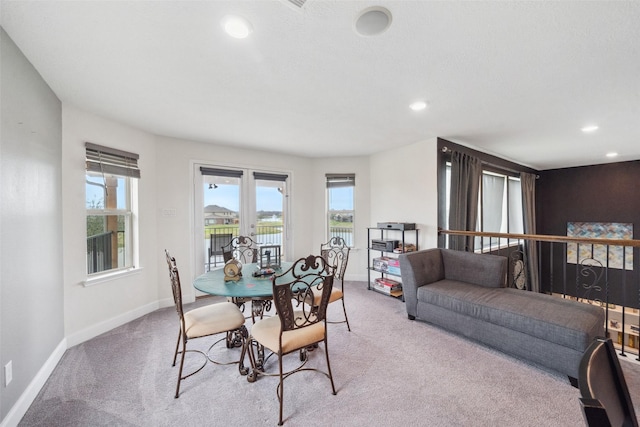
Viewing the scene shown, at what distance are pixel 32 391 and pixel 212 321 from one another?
125 cm

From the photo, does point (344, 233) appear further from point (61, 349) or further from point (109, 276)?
point (61, 349)

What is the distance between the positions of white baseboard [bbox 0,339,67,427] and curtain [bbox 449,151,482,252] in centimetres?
454

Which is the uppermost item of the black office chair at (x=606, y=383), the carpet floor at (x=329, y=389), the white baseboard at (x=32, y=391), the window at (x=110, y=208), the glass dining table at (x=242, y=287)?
the window at (x=110, y=208)

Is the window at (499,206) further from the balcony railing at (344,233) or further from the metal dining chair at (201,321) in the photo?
the metal dining chair at (201,321)

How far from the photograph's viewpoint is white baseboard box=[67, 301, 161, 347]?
8.28 feet

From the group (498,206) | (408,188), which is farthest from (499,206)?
(408,188)

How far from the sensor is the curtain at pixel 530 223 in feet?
16.8

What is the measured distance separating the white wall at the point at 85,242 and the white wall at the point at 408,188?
3.51 metres

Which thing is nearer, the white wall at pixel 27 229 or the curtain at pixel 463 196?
the white wall at pixel 27 229

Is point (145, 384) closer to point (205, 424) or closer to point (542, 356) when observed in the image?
point (205, 424)

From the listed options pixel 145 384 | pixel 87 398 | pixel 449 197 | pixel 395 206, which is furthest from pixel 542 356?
pixel 87 398

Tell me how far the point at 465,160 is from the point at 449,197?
69cm

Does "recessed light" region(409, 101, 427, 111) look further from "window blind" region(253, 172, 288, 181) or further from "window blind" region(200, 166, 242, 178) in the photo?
"window blind" region(200, 166, 242, 178)

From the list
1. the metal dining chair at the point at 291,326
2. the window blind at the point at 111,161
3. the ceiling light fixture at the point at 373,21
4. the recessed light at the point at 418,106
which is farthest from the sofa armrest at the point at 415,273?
the window blind at the point at 111,161
